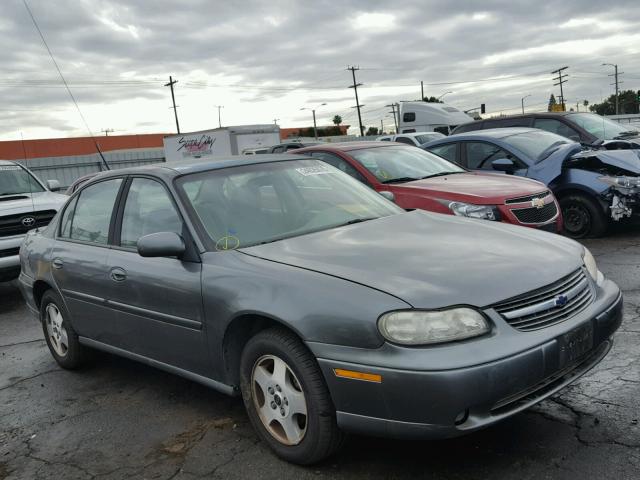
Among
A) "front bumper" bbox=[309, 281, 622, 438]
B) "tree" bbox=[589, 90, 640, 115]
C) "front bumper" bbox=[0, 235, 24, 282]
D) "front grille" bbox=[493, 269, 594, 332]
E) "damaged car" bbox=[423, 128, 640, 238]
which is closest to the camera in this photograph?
"front bumper" bbox=[309, 281, 622, 438]

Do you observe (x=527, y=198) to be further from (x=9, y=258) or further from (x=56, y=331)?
(x=9, y=258)

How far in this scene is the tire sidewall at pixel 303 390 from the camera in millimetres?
2873

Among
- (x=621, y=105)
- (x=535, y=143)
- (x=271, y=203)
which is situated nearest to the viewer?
(x=271, y=203)

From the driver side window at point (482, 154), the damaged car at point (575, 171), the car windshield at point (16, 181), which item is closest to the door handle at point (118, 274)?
the car windshield at point (16, 181)

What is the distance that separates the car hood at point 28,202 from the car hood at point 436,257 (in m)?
5.63

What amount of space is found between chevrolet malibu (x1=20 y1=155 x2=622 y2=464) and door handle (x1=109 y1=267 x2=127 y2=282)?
0.5 inches

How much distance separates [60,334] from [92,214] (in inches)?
40.9

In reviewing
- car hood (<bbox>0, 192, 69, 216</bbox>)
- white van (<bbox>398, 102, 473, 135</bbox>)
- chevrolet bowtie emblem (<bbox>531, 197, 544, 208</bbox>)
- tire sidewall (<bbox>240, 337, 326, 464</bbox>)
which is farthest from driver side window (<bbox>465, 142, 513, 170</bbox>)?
white van (<bbox>398, 102, 473, 135</bbox>)

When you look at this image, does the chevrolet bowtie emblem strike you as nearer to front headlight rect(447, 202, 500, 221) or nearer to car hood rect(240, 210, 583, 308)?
front headlight rect(447, 202, 500, 221)

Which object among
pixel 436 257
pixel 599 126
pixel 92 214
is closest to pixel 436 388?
pixel 436 257

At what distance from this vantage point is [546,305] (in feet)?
9.39

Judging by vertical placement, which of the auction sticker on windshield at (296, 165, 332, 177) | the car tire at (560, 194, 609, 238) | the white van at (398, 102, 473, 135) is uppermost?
the white van at (398, 102, 473, 135)

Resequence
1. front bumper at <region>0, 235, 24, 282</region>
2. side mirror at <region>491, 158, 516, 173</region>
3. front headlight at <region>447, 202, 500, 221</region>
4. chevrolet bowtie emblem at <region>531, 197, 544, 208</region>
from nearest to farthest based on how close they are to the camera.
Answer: front headlight at <region>447, 202, 500, 221</region>
chevrolet bowtie emblem at <region>531, 197, 544, 208</region>
front bumper at <region>0, 235, 24, 282</region>
side mirror at <region>491, 158, 516, 173</region>

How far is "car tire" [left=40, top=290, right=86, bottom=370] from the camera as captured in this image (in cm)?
475
